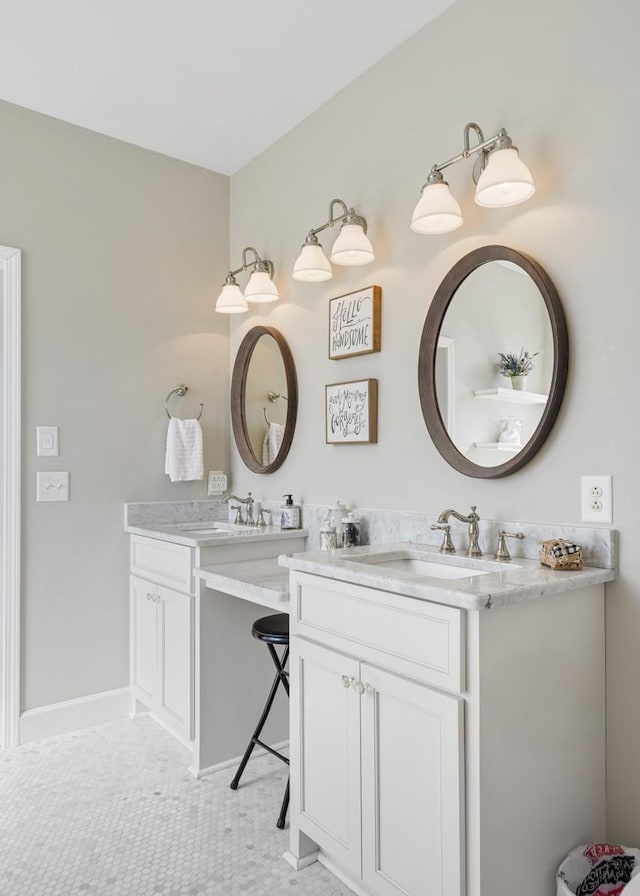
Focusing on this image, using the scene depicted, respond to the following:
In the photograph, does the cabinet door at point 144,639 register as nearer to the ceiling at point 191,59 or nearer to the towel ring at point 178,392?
the towel ring at point 178,392

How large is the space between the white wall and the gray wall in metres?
0.61

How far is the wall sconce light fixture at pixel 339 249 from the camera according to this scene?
89.0 inches

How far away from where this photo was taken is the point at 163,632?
256 cm

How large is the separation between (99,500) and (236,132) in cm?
183

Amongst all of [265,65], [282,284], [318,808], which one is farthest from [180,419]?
[318,808]

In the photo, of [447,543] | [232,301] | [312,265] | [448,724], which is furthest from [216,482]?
[448,724]

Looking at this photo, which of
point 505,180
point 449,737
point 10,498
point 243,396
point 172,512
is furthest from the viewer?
point 243,396

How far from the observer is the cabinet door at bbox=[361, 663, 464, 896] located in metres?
1.32

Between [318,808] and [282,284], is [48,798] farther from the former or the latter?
[282,284]

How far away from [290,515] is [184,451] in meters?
0.68

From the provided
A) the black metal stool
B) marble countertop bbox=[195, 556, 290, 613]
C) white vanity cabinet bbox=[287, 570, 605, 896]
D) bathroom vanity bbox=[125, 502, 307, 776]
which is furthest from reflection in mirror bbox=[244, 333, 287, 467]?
white vanity cabinet bbox=[287, 570, 605, 896]

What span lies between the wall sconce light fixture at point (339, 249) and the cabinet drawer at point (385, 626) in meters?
1.21

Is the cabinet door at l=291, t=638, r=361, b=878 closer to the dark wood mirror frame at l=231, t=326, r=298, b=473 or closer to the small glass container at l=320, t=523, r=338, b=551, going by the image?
the small glass container at l=320, t=523, r=338, b=551

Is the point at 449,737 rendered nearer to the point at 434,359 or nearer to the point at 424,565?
the point at 424,565
